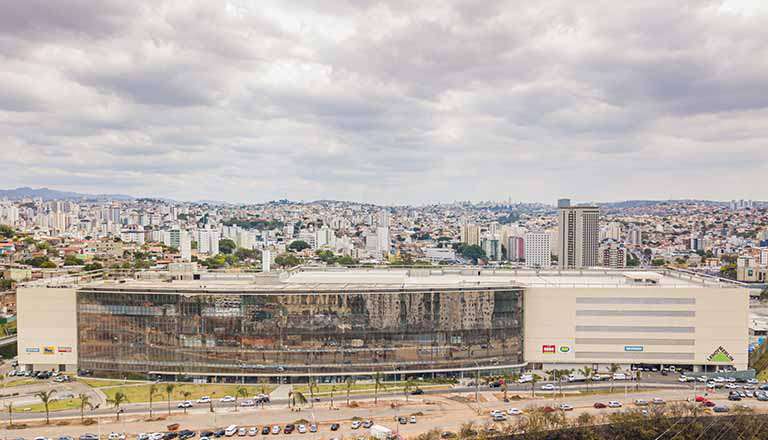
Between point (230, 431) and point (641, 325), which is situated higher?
point (641, 325)

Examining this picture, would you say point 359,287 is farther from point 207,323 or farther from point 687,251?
point 687,251

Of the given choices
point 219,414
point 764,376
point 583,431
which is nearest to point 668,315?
point 764,376

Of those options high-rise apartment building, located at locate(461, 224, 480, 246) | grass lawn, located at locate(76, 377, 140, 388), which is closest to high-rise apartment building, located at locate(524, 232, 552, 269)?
high-rise apartment building, located at locate(461, 224, 480, 246)

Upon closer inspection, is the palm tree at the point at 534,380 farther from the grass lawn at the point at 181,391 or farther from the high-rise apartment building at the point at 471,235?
the high-rise apartment building at the point at 471,235

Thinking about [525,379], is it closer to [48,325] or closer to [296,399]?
[296,399]

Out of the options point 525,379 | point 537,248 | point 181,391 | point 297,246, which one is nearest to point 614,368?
point 525,379

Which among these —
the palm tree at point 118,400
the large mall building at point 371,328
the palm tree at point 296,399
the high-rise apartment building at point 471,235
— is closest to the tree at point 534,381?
the large mall building at point 371,328

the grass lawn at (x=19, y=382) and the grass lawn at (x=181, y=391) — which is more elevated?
the grass lawn at (x=19, y=382)
